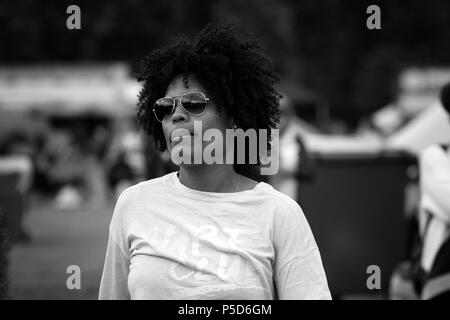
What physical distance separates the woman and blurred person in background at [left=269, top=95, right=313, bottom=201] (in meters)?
3.32

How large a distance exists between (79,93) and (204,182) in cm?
2677

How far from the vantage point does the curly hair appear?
3.01m

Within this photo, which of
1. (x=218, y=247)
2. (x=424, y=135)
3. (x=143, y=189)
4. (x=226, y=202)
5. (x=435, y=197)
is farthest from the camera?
(x=424, y=135)

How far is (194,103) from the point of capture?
9.63 feet

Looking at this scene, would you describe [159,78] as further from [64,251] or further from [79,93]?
[79,93]

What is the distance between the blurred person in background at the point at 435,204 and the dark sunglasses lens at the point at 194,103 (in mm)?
2259

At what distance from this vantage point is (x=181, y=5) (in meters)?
39.9

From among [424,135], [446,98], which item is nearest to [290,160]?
[424,135]

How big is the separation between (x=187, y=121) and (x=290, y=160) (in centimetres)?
709

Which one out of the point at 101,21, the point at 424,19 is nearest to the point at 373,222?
the point at 101,21

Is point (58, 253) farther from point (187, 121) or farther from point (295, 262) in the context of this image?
point (295, 262)

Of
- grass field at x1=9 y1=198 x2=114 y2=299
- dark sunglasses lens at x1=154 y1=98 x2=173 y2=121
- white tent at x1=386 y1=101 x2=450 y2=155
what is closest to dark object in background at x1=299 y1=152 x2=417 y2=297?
white tent at x1=386 y1=101 x2=450 y2=155

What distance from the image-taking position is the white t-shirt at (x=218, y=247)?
2.74 metres

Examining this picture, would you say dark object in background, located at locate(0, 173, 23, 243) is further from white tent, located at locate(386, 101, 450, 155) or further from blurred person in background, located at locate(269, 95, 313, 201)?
white tent, located at locate(386, 101, 450, 155)
